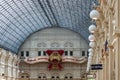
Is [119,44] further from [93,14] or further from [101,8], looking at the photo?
[101,8]

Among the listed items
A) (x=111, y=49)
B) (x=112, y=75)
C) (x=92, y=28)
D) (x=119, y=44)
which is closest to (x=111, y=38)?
(x=111, y=49)

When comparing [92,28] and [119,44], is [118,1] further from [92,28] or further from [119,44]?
[92,28]

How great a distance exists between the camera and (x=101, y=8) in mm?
26188

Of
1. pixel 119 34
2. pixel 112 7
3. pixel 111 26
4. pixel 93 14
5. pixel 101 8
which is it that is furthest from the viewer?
pixel 101 8

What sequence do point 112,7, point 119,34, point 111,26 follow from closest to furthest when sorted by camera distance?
point 119,34, point 112,7, point 111,26

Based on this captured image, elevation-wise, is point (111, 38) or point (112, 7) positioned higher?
point (112, 7)

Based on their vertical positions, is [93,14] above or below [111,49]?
above

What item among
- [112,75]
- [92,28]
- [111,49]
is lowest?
[112,75]

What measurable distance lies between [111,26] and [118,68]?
4.50 metres

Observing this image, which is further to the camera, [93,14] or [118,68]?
[93,14]

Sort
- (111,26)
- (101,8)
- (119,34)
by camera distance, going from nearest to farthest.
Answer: (119,34) < (111,26) < (101,8)

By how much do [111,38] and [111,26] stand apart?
78cm

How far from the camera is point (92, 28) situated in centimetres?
2625

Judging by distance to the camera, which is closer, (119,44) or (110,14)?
(119,44)
